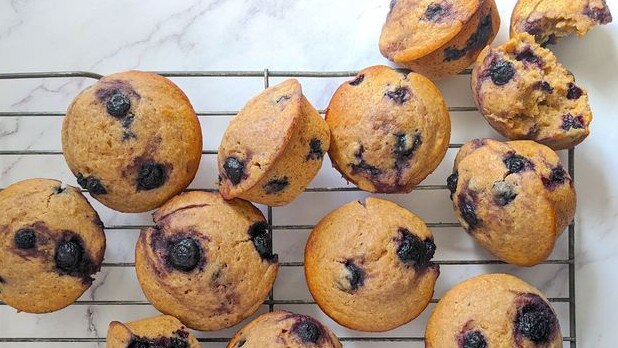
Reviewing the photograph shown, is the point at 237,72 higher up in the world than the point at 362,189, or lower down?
higher up

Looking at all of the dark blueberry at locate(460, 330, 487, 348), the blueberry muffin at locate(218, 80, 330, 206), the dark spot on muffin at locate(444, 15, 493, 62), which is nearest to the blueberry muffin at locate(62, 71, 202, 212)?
the blueberry muffin at locate(218, 80, 330, 206)

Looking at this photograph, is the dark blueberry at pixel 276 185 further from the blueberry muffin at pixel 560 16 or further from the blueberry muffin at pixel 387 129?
the blueberry muffin at pixel 560 16

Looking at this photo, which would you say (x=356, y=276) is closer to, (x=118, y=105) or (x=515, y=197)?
(x=515, y=197)

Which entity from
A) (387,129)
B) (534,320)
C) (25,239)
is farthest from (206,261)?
(534,320)

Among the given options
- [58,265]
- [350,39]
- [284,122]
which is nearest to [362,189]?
[284,122]

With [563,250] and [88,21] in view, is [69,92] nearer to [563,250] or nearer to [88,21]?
[88,21]
